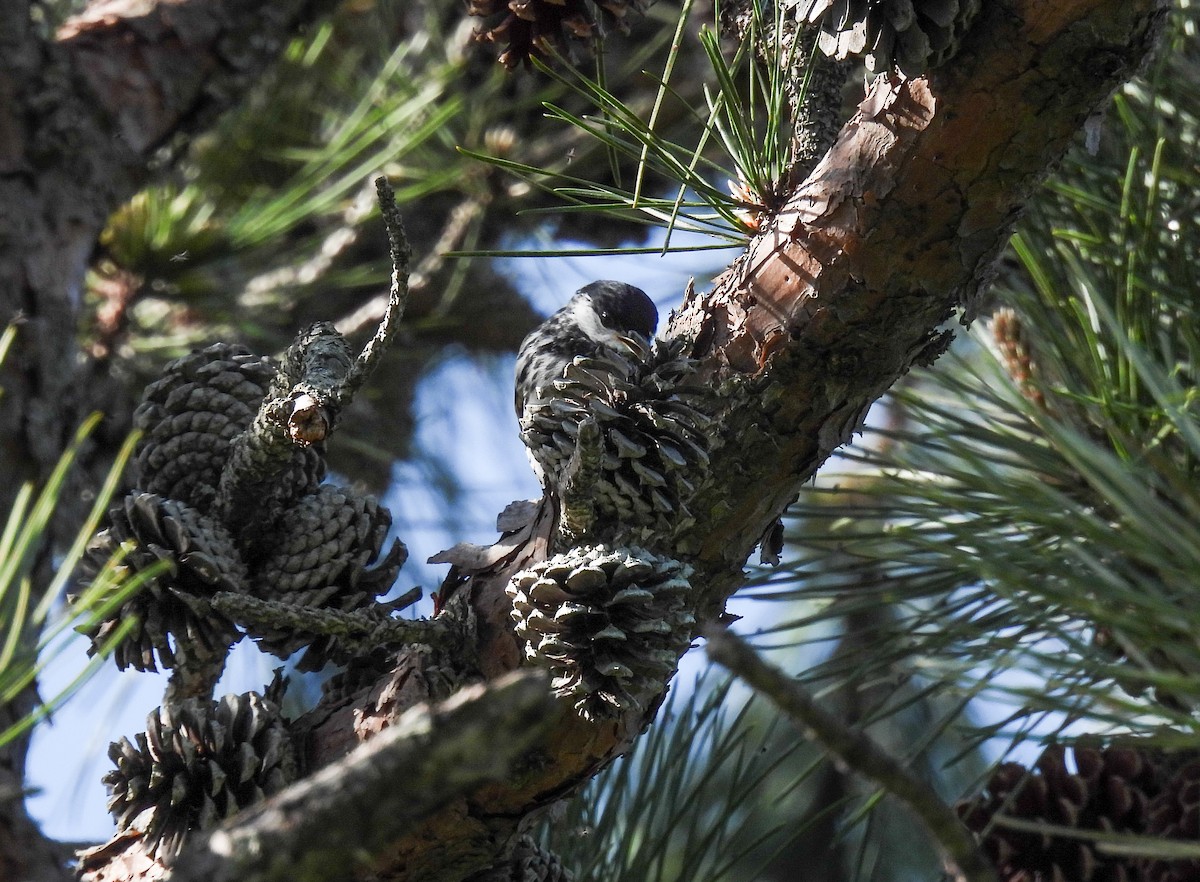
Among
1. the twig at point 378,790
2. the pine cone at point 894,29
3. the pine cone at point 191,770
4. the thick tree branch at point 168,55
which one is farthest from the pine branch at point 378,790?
the thick tree branch at point 168,55

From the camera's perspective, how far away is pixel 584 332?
992 mm

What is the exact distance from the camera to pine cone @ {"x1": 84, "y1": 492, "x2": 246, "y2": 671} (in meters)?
0.94

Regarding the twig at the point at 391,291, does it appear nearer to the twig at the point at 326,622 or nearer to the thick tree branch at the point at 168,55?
the twig at the point at 326,622

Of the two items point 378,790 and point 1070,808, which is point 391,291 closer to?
point 378,790

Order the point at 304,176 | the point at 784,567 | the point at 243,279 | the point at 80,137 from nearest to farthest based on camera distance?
the point at 784,567, the point at 80,137, the point at 304,176, the point at 243,279

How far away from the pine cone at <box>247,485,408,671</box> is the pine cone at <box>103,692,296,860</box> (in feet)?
0.26

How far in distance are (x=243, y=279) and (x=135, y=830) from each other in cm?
138

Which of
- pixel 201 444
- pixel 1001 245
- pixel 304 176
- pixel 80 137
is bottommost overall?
pixel 1001 245

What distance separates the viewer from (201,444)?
104cm

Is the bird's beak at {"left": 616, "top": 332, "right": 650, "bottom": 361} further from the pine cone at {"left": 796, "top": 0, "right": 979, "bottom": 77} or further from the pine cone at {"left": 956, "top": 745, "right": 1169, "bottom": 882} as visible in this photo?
the pine cone at {"left": 956, "top": 745, "right": 1169, "bottom": 882}

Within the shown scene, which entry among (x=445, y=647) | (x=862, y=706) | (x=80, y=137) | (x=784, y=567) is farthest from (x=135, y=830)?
(x=862, y=706)

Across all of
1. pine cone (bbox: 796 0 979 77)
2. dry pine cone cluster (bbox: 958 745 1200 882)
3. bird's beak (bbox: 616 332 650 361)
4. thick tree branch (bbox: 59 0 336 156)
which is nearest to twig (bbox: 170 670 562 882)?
bird's beak (bbox: 616 332 650 361)

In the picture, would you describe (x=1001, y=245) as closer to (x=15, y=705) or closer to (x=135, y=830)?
(x=135, y=830)

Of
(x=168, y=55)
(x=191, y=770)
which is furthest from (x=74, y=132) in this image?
(x=191, y=770)
